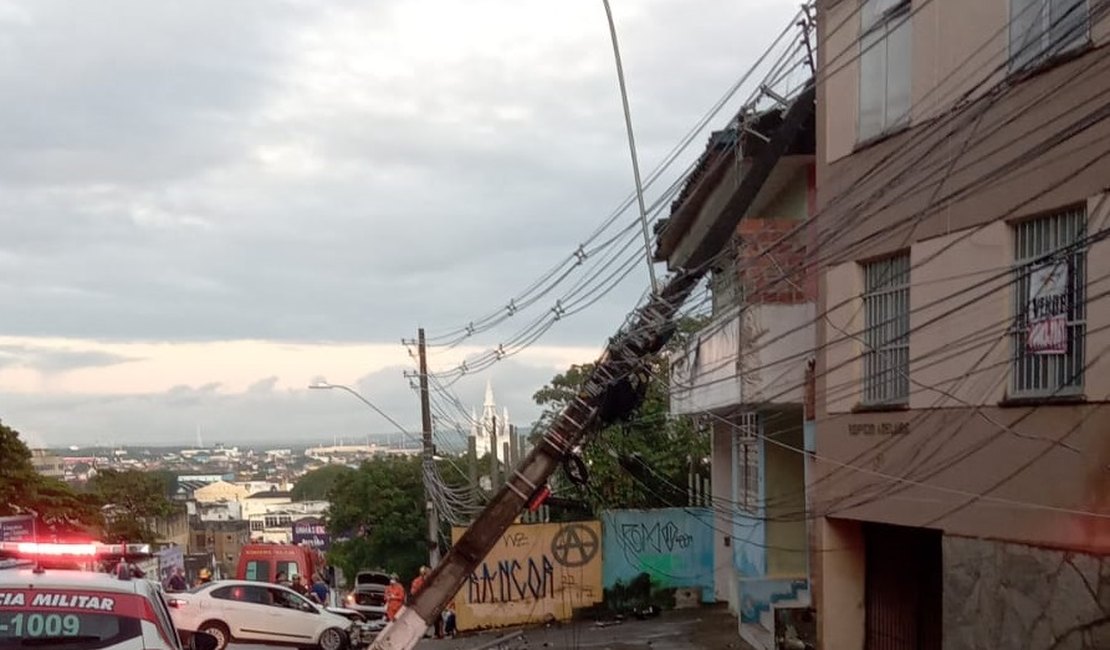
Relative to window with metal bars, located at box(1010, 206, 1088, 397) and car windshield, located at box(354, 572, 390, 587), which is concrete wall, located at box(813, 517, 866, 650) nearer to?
window with metal bars, located at box(1010, 206, 1088, 397)

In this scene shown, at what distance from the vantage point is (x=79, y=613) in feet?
26.7

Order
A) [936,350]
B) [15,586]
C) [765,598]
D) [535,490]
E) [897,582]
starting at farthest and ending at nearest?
[765,598] < [535,490] < [897,582] < [936,350] < [15,586]

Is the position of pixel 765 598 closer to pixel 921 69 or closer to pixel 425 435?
pixel 921 69

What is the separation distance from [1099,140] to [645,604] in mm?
15807

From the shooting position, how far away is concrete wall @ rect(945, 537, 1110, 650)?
9820 millimetres

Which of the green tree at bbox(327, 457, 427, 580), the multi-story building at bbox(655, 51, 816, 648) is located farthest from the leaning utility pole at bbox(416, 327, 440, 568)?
the green tree at bbox(327, 457, 427, 580)

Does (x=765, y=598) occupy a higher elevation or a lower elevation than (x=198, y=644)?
lower

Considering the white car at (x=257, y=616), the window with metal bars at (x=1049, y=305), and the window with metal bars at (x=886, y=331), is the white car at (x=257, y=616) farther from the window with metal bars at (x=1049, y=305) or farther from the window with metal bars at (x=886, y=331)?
the window with metal bars at (x=1049, y=305)

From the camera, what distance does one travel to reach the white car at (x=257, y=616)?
67.8 ft

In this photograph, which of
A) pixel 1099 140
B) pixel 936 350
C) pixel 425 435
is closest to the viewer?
pixel 1099 140

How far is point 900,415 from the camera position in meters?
12.6

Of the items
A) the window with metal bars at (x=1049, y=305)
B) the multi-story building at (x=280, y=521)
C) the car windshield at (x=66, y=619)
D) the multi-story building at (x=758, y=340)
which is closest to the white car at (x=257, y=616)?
the multi-story building at (x=758, y=340)

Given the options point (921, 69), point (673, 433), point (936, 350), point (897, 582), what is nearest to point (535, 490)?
point (897, 582)

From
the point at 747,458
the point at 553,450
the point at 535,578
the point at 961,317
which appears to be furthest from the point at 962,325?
the point at 535,578
